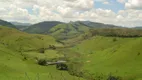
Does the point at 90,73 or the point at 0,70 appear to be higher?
the point at 0,70

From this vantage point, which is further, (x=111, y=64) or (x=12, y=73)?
(x=111, y=64)

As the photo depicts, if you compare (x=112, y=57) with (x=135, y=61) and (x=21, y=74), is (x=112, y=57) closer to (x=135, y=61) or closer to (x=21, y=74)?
(x=135, y=61)

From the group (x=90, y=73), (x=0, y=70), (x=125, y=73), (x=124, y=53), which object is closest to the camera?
(x=0, y=70)

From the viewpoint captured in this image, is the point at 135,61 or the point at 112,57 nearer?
the point at 135,61

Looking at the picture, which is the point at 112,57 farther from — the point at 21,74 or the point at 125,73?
the point at 21,74

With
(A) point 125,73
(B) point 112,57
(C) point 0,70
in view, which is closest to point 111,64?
(B) point 112,57

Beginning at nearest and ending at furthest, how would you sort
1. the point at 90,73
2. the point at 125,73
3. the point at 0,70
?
the point at 0,70 < the point at 125,73 < the point at 90,73

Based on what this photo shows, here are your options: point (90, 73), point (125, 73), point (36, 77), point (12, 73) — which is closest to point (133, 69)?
point (125, 73)

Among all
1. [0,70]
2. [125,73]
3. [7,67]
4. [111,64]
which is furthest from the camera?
[111,64]

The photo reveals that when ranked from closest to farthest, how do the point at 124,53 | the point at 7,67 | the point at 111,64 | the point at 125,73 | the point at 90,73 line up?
the point at 7,67 < the point at 125,73 < the point at 90,73 < the point at 111,64 < the point at 124,53
